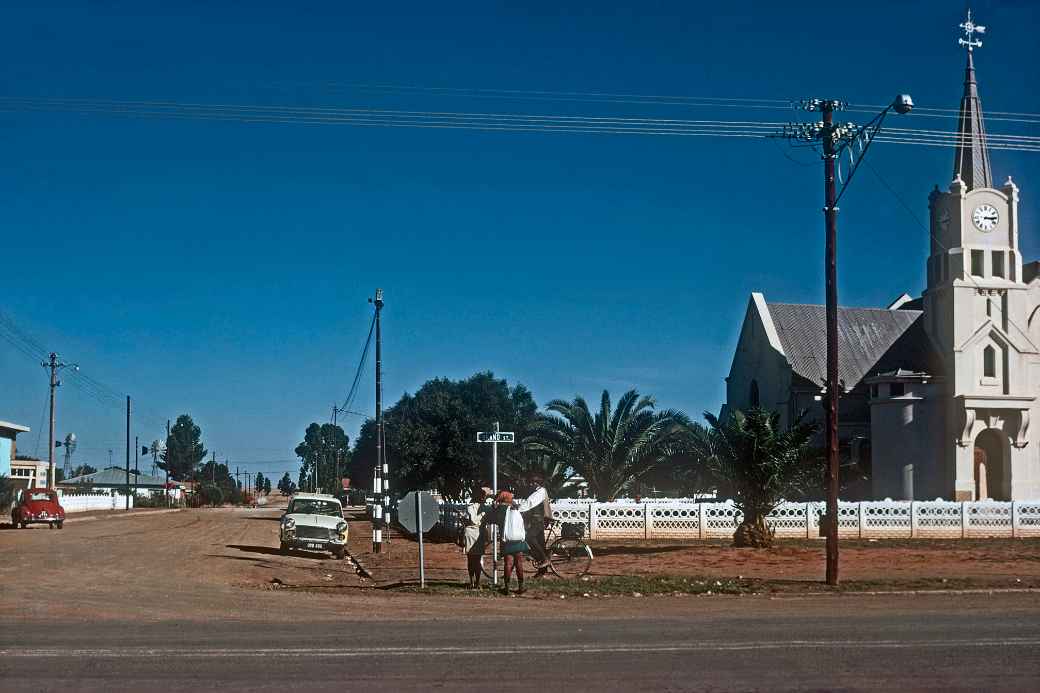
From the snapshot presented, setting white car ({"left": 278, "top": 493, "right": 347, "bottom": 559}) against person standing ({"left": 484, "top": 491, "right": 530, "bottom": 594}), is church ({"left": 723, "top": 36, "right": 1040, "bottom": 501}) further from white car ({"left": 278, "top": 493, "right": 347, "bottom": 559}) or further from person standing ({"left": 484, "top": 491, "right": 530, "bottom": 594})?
person standing ({"left": 484, "top": 491, "right": 530, "bottom": 594})

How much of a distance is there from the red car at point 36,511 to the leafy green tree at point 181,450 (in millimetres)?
150526

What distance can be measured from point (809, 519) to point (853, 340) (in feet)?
69.8

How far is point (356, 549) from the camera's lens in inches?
1394

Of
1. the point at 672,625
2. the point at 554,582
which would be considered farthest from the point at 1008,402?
the point at 672,625

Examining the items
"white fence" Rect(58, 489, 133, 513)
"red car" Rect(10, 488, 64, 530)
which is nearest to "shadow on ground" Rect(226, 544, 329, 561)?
"red car" Rect(10, 488, 64, 530)

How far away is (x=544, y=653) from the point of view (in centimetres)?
1138

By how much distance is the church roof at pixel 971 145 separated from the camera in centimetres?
5284

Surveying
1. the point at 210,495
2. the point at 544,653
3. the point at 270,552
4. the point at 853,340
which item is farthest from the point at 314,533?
the point at 210,495

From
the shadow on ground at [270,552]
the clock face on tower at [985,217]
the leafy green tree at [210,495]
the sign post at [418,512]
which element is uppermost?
the clock face on tower at [985,217]

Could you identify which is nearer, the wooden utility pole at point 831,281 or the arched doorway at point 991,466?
the wooden utility pole at point 831,281

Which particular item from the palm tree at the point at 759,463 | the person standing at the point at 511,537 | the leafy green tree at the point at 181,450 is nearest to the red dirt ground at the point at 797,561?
the palm tree at the point at 759,463

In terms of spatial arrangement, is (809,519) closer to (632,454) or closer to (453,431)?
(632,454)

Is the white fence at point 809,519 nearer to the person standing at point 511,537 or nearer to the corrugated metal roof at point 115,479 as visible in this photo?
the person standing at point 511,537

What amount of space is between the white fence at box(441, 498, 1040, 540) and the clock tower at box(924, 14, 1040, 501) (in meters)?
8.46
